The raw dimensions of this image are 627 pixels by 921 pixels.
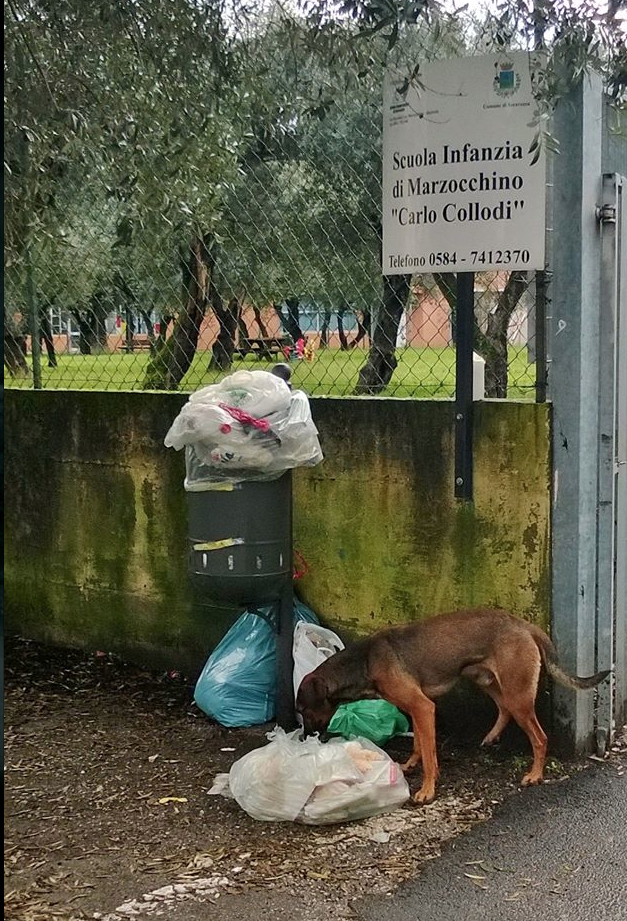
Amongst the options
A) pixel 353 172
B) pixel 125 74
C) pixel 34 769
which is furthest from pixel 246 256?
pixel 34 769

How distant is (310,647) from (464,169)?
7.35 feet

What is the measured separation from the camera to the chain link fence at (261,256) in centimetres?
460

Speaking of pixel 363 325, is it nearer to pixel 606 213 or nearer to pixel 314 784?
pixel 606 213

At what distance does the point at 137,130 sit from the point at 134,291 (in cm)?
202

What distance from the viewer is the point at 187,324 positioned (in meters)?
6.02

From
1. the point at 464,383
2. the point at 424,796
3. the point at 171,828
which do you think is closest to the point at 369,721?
the point at 424,796

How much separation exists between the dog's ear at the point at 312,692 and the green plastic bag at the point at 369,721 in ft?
0.64

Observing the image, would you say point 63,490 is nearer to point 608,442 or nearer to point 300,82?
point 300,82

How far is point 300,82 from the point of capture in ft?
15.7

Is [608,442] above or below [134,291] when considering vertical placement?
below

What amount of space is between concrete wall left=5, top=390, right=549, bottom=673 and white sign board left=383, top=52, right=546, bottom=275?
0.67 meters

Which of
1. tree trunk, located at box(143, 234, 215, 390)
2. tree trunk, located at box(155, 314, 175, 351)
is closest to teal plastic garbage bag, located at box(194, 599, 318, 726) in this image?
tree trunk, located at box(143, 234, 215, 390)

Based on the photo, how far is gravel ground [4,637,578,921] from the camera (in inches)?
136

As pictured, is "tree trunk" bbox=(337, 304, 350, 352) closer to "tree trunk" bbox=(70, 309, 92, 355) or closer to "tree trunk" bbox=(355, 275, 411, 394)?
"tree trunk" bbox=(355, 275, 411, 394)
